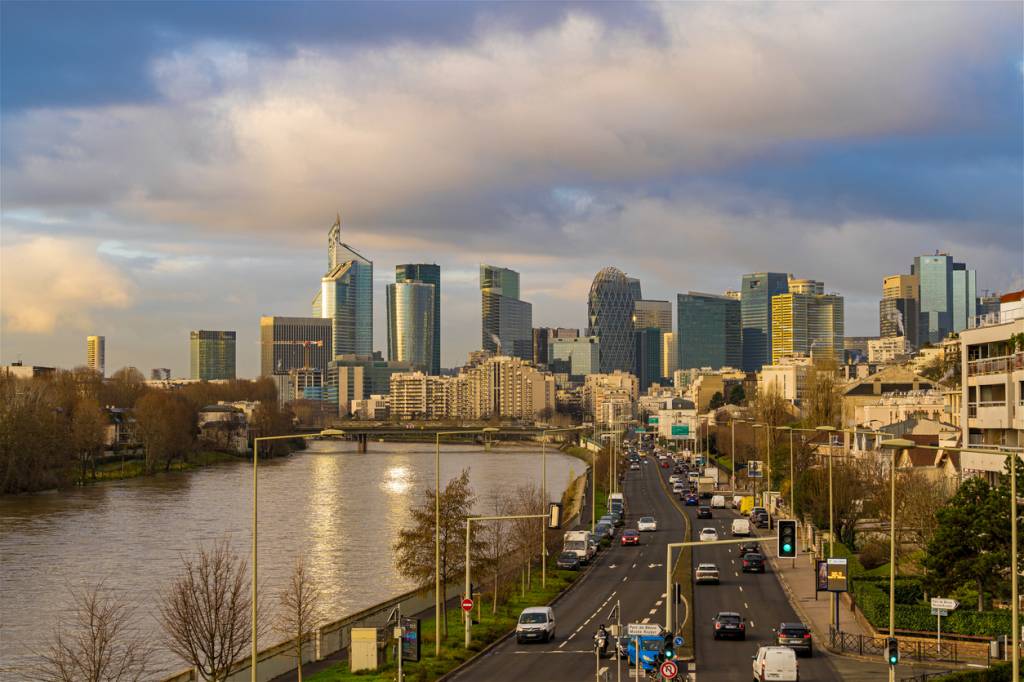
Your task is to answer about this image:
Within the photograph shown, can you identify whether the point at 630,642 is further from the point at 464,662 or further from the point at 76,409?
the point at 76,409

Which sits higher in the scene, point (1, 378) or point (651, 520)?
point (1, 378)

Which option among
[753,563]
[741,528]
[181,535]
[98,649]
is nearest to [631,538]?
[741,528]

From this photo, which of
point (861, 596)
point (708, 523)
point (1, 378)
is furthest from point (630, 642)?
point (1, 378)

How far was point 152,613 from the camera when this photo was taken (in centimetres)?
6094

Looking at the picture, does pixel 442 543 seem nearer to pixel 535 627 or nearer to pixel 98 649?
pixel 535 627

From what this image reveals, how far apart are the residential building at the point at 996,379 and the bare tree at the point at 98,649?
4234 cm

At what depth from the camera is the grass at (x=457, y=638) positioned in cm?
4328

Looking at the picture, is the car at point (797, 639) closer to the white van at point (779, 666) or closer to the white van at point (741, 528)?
the white van at point (779, 666)

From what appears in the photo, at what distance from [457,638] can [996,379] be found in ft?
108

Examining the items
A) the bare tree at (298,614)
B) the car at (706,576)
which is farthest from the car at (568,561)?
the bare tree at (298,614)

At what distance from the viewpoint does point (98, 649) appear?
4088 cm

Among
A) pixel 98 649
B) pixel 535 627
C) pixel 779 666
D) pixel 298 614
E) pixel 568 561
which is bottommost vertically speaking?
pixel 568 561

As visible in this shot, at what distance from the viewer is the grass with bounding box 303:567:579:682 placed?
43.3 metres

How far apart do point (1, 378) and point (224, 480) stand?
1310 inches
